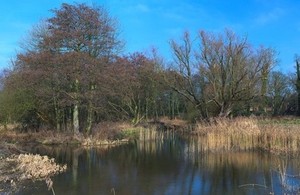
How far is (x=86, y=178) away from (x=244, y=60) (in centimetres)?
2412

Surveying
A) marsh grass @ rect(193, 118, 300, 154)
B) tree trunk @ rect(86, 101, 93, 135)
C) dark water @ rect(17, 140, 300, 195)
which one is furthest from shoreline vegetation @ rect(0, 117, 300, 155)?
dark water @ rect(17, 140, 300, 195)

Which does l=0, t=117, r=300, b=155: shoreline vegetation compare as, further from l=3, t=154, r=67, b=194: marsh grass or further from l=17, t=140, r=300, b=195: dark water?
l=3, t=154, r=67, b=194: marsh grass

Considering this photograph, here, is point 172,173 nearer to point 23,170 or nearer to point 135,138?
point 23,170

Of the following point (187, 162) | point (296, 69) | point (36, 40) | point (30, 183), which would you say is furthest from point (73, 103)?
point (296, 69)

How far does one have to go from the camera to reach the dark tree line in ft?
82.7

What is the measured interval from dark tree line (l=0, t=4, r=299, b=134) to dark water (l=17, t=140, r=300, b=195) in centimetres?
563

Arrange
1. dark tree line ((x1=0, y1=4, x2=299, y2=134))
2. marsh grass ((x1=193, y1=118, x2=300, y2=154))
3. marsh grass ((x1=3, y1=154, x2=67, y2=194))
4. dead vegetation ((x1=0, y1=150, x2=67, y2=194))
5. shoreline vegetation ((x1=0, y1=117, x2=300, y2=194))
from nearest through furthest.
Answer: dead vegetation ((x1=0, y1=150, x2=67, y2=194)), marsh grass ((x1=3, y1=154, x2=67, y2=194)), shoreline vegetation ((x1=0, y1=117, x2=300, y2=194)), marsh grass ((x1=193, y1=118, x2=300, y2=154)), dark tree line ((x1=0, y1=4, x2=299, y2=134))

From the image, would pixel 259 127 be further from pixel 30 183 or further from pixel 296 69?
pixel 296 69

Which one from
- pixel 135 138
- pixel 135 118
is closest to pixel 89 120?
pixel 135 138

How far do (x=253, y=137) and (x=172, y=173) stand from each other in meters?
6.59

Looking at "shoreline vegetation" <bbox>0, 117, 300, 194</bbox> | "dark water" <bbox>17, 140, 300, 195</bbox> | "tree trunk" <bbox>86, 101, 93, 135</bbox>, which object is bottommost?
"dark water" <bbox>17, 140, 300, 195</bbox>

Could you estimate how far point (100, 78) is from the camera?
25.2 metres

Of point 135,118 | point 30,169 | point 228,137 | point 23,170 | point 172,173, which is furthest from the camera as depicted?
point 135,118

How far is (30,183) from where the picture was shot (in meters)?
12.9
